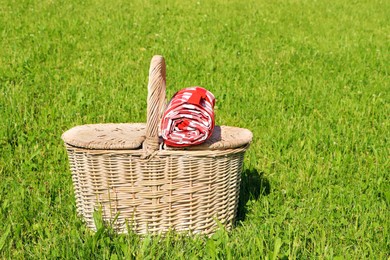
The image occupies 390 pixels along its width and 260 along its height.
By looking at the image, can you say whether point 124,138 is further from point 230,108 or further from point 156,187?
point 230,108

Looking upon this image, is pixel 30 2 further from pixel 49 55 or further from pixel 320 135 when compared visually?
pixel 320 135

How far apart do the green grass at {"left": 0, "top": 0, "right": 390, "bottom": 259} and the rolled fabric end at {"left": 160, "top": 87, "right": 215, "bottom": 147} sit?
56 cm

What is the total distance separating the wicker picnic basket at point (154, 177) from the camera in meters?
2.98

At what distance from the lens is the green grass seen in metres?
3.12

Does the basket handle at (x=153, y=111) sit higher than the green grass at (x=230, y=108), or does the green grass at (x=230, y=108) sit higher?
the basket handle at (x=153, y=111)

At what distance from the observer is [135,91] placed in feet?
19.2

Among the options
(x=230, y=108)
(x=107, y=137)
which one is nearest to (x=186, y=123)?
(x=107, y=137)

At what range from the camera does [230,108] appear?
5.48m

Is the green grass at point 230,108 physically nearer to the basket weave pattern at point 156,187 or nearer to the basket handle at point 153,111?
the basket weave pattern at point 156,187

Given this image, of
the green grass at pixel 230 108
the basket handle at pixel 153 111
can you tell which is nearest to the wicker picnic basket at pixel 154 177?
the basket handle at pixel 153 111

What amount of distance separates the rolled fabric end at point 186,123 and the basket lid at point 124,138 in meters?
0.06

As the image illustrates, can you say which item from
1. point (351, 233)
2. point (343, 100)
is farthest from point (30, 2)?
point (351, 233)

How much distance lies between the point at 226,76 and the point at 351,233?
11.8 feet

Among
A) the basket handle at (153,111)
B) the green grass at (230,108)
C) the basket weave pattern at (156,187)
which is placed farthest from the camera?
the green grass at (230,108)
